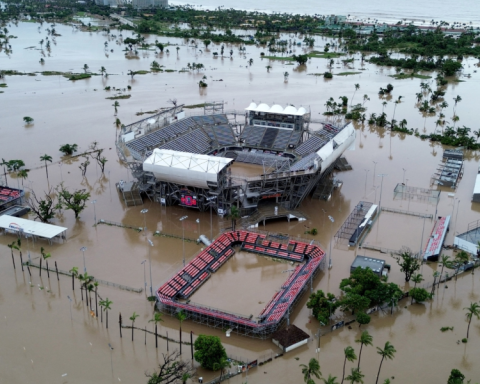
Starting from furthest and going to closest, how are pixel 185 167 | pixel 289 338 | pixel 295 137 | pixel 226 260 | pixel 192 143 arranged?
pixel 295 137 < pixel 192 143 < pixel 185 167 < pixel 226 260 < pixel 289 338

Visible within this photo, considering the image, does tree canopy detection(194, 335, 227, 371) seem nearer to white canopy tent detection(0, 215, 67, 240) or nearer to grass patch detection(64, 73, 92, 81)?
white canopy tent detection(0, 215, 67, 240)

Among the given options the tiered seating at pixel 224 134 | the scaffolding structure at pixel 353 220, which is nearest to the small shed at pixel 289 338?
the scaffolding structure at pixel 353 220

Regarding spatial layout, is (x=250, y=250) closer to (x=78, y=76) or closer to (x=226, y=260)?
(x=226, y=260)

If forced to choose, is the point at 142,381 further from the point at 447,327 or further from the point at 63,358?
the point at 447,327

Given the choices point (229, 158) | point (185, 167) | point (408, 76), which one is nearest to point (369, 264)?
point (185, 167)

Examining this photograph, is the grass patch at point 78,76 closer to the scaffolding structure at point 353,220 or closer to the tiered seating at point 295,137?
the tiered seating at point 295,137

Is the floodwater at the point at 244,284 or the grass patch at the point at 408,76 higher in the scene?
the grass patch at the point at 408,76
